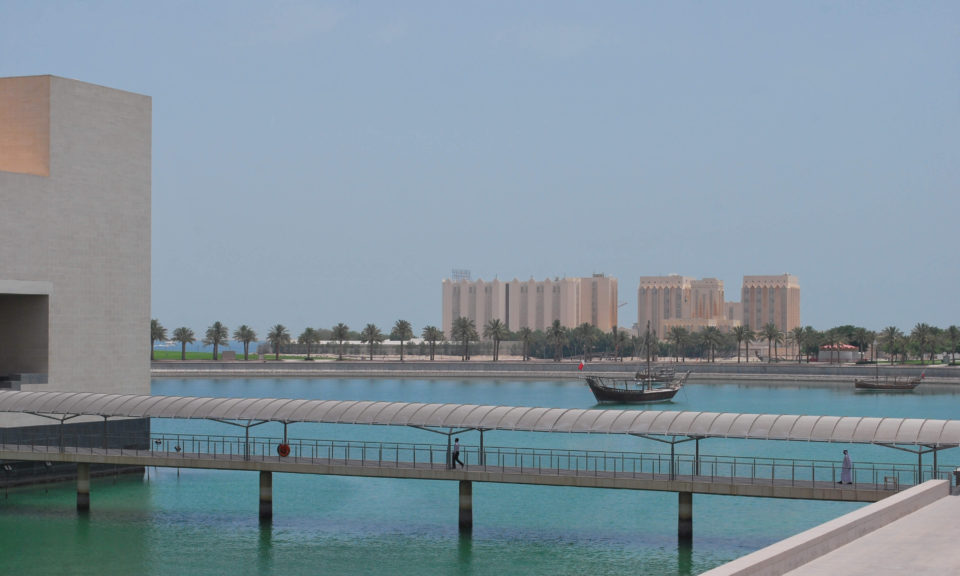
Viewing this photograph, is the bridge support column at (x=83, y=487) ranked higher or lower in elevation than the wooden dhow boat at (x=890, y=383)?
higher

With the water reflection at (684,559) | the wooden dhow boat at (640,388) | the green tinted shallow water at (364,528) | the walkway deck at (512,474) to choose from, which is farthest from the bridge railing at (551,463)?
the wooden dhow boat at (640,388)

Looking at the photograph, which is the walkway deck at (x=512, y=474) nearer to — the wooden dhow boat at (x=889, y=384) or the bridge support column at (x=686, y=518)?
the bridge support column at (x=686, y=518)

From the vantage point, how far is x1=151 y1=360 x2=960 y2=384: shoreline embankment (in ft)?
582

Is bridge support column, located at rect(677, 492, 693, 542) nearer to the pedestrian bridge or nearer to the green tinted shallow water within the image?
the pedestrian bridge

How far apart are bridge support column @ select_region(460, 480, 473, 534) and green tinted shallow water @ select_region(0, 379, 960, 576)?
2.22ft

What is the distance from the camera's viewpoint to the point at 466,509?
4522 cm

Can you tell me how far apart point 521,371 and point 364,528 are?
487 ft

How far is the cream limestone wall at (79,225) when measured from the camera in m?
56.8

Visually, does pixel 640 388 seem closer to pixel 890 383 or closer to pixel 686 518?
pixel 890 383

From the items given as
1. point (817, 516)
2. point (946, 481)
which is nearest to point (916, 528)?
point (946, 481)

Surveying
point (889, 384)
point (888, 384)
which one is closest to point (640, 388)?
point (888, 384)

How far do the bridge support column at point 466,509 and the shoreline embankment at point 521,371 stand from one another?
454 feet

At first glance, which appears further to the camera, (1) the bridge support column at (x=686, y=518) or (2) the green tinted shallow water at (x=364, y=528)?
(1) the bridge support column at (x=686, y=518)

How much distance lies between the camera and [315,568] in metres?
40.1
